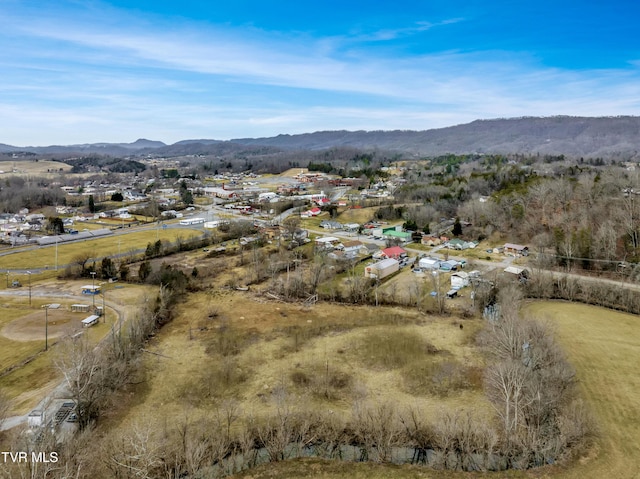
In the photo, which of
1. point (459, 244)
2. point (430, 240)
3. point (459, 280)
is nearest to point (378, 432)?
point (459, 280)

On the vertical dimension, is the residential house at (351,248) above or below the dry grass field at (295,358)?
above

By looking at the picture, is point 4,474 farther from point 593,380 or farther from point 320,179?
point 320,179

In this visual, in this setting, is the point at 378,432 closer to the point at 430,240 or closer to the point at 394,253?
the point at 394,253

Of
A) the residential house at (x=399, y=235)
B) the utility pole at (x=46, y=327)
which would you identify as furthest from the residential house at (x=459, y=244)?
the utility pole at (x=46, y=327)

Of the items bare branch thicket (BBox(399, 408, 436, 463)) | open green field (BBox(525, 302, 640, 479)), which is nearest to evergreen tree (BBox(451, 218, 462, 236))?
open green field (BBox(525, 302, 640, 479))

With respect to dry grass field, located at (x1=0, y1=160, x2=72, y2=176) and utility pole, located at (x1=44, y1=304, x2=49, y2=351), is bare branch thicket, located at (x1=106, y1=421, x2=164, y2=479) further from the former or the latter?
dry grass field, located at (x1=0, y1=160, x2=72, y2=176)

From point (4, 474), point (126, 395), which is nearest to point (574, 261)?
point (126, 395)

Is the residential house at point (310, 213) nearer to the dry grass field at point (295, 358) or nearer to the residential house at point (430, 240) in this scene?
the residential house at point (430, 240)
